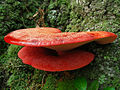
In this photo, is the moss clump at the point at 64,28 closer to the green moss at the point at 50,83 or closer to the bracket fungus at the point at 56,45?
the green moss at the point at 50,83

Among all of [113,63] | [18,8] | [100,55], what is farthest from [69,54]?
[18,8]

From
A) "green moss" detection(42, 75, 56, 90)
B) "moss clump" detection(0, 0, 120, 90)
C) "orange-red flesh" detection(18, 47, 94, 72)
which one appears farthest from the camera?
"green moss" detection(42, 75, 56, 90)

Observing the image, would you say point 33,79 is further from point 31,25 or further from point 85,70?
point 31,25

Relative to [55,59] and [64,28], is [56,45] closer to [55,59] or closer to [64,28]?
[55,59]

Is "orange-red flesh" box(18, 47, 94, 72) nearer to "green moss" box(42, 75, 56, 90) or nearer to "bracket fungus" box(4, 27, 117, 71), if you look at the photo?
"bracket fungus" box(4, 27, 117, 71)

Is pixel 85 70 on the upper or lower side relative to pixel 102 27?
lower

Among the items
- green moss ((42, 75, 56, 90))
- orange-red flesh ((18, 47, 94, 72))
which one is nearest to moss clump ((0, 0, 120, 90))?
green moss ((42, 75, 56, 90))

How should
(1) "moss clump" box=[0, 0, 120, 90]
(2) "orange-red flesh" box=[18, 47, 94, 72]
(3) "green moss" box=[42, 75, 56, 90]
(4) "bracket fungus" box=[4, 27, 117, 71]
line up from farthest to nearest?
(3) "green moss" box=[42, 75, 56, 90] < (1) "moss clump" box=[0, 0, 120, 90] < (2) "orange-red flesh" box=[18, 47, 94, 72] < (4) "bracket fungus" box=[4, 27, 117, 71]

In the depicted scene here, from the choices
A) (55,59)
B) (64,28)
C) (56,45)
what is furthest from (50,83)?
(64,28)
